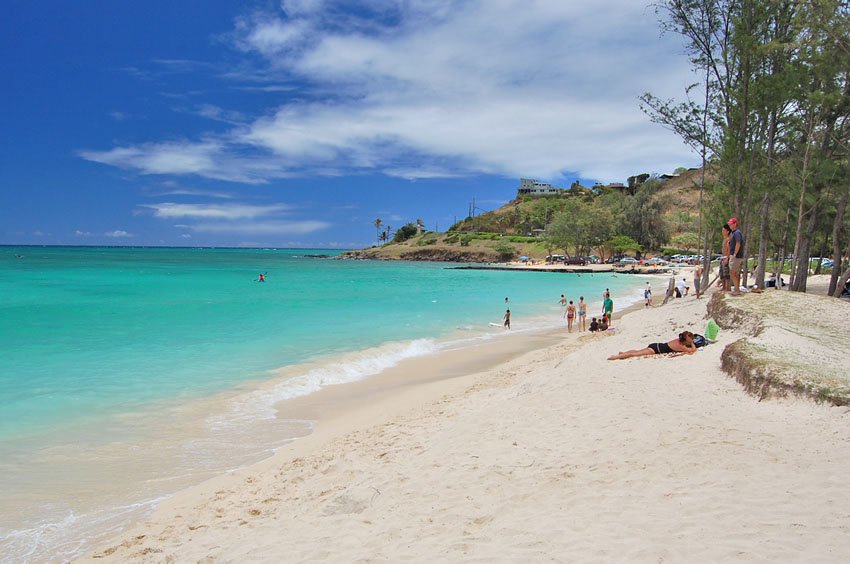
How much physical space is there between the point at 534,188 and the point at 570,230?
94.2 m

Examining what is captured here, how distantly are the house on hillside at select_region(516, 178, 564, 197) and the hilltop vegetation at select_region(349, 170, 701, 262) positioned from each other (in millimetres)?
16829

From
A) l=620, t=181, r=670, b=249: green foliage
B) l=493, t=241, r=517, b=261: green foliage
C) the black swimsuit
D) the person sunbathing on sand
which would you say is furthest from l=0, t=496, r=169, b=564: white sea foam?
l=493, t=241, r=517, b=261: green foliage

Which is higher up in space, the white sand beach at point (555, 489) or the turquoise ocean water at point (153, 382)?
the white sand beach at point (555, 489)

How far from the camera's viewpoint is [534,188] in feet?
593

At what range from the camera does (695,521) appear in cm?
429

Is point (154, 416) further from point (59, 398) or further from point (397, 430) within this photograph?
point (397, 430)

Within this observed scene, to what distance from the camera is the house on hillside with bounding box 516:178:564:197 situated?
17404 centimetres

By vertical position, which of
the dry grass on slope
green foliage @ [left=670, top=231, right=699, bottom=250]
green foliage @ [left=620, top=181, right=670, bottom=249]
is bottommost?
the dry grass on slope

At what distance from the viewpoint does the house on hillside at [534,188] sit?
174 meters

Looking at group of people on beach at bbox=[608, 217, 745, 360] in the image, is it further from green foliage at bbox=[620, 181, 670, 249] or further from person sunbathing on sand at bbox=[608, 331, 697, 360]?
green foliage at bbox=[620, 181, 670, 249]

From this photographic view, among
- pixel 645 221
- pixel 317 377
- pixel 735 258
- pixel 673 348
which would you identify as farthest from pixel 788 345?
pixel 645 221

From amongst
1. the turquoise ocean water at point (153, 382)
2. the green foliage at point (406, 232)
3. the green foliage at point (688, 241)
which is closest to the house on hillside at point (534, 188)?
the green foliage at point (406, 232)

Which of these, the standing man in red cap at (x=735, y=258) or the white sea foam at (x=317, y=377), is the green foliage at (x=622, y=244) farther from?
the standing man in red cap at (x=735, y=258)

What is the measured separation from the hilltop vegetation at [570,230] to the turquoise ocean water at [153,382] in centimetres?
4856
